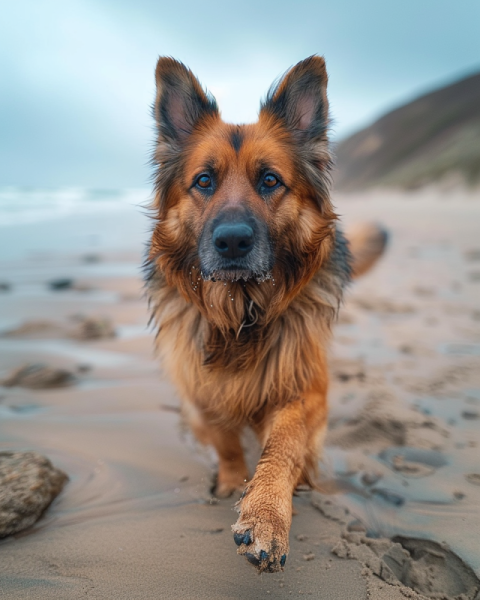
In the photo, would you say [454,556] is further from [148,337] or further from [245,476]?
[148,337]

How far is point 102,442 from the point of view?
9.71 feet

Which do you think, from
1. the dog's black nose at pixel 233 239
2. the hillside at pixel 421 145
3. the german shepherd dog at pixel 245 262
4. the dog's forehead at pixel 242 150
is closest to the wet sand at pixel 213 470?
the german shepherd dog at pixel 245 262

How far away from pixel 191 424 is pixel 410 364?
7.00ft

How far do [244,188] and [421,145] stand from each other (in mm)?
31520

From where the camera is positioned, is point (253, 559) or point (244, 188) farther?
point (244, 188)

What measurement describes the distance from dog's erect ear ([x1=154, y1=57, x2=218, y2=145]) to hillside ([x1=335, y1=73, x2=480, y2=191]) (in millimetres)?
18190

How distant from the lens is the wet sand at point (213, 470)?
1.89 meters

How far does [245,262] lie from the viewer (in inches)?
98.8

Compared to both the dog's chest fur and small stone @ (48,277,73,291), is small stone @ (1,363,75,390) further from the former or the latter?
small stone @ (48,277,73,291)

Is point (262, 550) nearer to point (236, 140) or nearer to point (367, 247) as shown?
point (236, 140)

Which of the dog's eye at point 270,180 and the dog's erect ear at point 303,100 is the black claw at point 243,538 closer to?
the dog's eye at point 270,180

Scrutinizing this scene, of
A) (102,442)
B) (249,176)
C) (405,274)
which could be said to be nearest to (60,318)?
(102,442)

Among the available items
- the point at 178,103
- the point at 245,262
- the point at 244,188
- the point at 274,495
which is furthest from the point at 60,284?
the point at 274,495

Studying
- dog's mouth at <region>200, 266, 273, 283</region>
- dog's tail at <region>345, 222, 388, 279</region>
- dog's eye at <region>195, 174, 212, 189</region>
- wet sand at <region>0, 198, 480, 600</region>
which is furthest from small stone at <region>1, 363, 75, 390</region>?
dog's tail at <region>345, 222, 388, 279</region>
